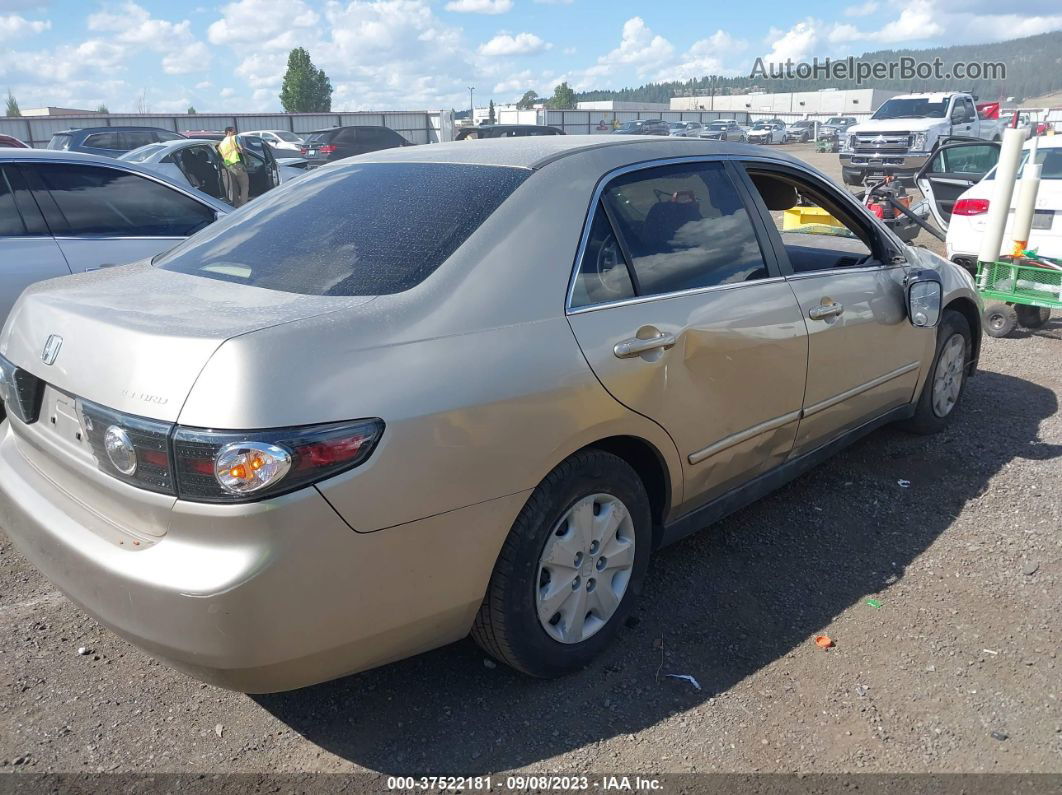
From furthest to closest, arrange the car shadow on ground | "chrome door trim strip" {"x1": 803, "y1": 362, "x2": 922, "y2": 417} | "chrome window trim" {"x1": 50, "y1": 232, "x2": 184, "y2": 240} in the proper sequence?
1. "chrome window trim" {"x1": 50, "y1": 232, "x2": 184, "y2": 240}
2. "chrome door trim strip" {"x1": 803, "y1": 362, "x2": 922, "y2": 417}
3. the car shadow on ground

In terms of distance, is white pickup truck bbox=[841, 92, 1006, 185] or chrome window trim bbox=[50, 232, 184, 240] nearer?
chrome window trim bbox=[50, 232, 184, 240]

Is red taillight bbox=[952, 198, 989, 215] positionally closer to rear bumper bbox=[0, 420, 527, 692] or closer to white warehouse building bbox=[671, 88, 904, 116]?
rear bumper bbox=[0, 420, 527, 692]

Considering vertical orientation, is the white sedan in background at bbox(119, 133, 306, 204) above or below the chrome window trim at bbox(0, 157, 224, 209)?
below

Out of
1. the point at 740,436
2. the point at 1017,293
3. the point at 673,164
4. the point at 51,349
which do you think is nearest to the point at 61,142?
the point at 1017,293

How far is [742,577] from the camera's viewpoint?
11.4ft

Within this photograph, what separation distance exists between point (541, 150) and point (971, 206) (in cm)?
666

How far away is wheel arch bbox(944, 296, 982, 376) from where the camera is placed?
4867mm

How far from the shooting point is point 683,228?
3.17 m

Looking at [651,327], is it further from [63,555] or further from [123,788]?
[123,788]

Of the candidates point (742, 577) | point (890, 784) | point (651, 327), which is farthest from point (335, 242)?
point (890, 784)

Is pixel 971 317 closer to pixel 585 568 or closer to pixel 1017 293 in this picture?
pixel 1017 293

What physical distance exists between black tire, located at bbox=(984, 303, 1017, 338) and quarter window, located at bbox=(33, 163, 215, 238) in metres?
6.19

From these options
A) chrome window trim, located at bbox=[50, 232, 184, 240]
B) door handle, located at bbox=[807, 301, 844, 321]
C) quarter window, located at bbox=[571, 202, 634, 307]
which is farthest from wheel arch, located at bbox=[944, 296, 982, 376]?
chrome window trim, located at bbox=[50, 232, 184, 240]

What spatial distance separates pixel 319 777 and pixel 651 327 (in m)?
1.70
